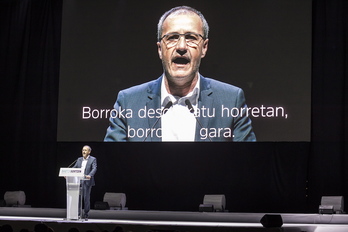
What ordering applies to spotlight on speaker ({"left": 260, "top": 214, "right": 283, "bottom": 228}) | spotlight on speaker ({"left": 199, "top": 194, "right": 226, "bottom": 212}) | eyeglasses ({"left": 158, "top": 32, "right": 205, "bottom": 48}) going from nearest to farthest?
spotlight on speaker ({"left": 260, "top": 214, "right": 283, "bottom": 228})
spotlight on speaker ({"left": 199, "top": 194, "right": 226, "bottom": 212})
eyeglasses ({"left": 158, "top": 32, "right": 205, "bottom": 48})

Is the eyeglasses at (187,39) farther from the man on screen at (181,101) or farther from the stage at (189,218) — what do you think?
the stage at (189,218)

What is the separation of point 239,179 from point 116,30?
3.44 meters

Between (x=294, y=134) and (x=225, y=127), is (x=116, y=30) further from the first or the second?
(x=294, y=134)

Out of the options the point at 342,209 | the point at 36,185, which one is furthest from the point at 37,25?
the point at 342,209

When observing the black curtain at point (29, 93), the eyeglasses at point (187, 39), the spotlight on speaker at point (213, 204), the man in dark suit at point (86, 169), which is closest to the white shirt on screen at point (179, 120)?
the eyeglasses at point (187, 39)

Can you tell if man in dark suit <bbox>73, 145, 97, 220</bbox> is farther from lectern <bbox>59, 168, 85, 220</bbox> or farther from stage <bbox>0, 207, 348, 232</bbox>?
lectern <bbox>59, 168, 85, 220</bbox>

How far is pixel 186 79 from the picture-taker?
11070mm

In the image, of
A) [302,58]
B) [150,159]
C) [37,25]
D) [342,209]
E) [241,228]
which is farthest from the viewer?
[37,25]

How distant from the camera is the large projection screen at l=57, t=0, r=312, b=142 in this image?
1067 centimetres

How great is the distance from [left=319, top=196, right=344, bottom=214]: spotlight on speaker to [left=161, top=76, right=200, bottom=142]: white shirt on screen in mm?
2385

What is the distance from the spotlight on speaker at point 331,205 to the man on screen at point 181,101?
1573 mm

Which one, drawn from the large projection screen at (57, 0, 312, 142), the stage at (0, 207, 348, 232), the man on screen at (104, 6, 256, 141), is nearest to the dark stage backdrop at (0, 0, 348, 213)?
the large projection screen at (57, 0, 312, 142)

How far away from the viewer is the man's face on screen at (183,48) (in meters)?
11.0

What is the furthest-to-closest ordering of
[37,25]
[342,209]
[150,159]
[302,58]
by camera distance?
[37,25] < [150,159] < [302,58] < [342,209]
